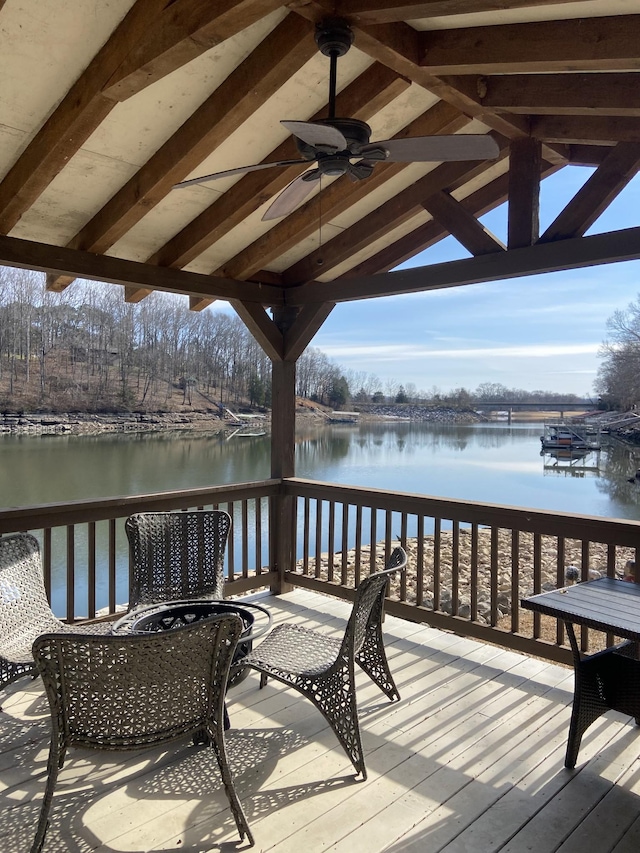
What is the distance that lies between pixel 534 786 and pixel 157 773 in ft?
5.04

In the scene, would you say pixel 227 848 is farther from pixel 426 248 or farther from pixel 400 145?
pixel 426 248

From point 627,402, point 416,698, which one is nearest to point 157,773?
point 416,698

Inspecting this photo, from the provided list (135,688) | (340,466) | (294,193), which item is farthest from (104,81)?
(340,466)

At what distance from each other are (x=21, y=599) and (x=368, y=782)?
1770 millimetres

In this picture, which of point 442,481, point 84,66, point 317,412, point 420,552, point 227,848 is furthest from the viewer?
point 442,481

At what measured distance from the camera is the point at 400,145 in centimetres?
219

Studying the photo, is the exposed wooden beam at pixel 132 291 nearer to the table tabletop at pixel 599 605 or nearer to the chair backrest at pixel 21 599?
the chair backrest at pixel 21 599

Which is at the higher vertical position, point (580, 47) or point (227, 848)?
point (580, 47)

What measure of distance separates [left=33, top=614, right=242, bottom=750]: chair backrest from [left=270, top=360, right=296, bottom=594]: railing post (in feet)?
9.82

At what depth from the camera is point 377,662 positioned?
118 inches

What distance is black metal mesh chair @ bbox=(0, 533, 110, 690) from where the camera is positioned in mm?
2430

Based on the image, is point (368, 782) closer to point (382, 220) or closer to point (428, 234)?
point (382, 220)

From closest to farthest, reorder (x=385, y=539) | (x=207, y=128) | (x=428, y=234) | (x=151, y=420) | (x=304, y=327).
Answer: (x=207, y=128), (x=385, y=539), (x=428, y=234), (x=304, y=327), (x=151, y=420)

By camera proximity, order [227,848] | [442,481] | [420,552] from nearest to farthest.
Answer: [227,848], [420,552], [442,481]
